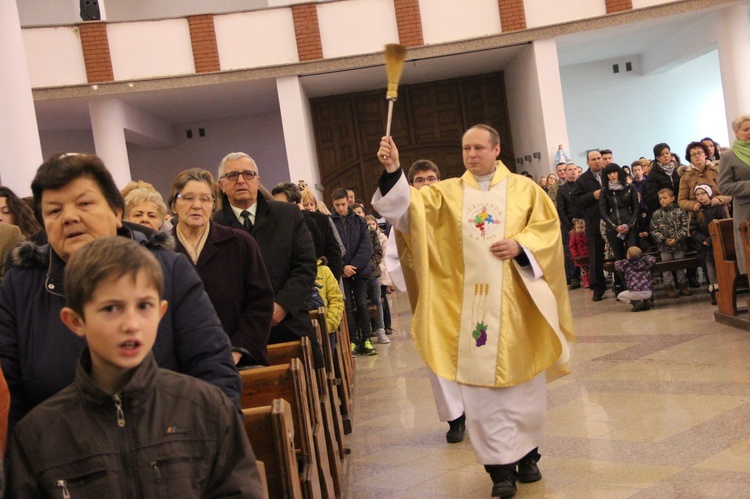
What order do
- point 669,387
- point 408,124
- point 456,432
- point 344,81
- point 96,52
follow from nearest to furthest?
1. point 456,432
2. point 669,387
3. point 96,52
4. point 344,81
5. point 408,124

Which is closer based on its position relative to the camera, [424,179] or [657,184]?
[424,179]

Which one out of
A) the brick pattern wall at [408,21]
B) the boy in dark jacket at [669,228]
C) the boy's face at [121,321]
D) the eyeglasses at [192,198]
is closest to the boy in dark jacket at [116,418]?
the boy's face at [121,321]

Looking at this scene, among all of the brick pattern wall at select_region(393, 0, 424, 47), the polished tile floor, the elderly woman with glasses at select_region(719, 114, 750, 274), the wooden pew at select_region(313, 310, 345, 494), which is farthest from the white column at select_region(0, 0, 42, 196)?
the brick pattern wall at select_region(393, 0, 424, 47)

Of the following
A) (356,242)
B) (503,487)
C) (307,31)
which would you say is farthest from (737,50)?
(503,487)

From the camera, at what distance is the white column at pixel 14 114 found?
938 centimetres

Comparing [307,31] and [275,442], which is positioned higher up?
[307,31]

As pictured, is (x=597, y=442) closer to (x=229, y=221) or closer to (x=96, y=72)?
(x=229, y=221)

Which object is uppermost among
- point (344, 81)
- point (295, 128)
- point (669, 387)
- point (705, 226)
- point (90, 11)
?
point (90, 11)

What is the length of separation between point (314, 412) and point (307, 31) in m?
12.6

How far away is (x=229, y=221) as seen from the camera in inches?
197

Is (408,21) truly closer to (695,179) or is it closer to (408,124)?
→ (408,124)

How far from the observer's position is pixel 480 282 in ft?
15.8

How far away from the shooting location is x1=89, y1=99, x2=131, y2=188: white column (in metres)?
15.9

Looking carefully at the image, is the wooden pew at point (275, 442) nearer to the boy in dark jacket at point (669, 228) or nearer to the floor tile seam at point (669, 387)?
the floor tile seam at point (669, 387)
